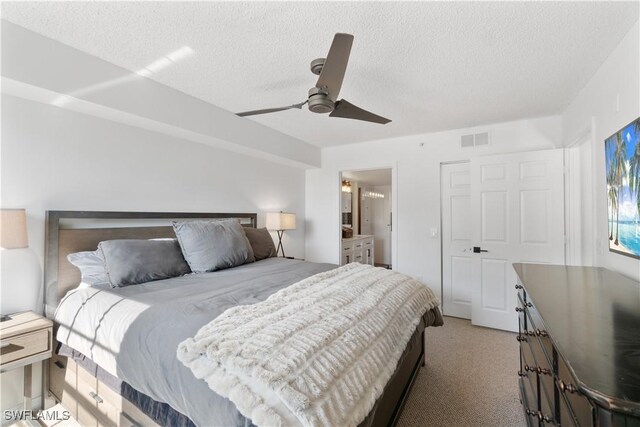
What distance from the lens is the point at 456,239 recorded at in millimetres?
3854

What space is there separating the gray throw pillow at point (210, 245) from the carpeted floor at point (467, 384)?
1.89 metres

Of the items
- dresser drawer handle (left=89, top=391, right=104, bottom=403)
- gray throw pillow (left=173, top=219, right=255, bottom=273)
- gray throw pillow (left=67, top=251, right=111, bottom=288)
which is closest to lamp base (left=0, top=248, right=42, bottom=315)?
gray throw pillow (left=67, top=251, right=111, bottom=288)

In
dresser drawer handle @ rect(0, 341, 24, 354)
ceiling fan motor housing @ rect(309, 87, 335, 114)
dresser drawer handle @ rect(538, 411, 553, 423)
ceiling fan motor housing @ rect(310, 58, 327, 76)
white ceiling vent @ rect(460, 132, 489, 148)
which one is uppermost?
ceiling fan motor housing @ rect(310, 58, 327, 76)

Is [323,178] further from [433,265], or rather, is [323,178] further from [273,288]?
[273,288]

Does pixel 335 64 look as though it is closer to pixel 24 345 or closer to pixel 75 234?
pixel 75 234

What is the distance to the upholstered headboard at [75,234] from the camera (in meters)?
2.11

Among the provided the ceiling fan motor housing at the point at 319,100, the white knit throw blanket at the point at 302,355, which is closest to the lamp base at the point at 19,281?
the white knit throw blanket at the point at 302,355

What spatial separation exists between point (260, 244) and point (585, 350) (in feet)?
9.54

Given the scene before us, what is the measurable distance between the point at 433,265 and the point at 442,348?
125cm

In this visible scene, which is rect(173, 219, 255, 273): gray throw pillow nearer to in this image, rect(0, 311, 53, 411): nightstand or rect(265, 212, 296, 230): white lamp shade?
rect(0, 311, 53, 411): nightstand

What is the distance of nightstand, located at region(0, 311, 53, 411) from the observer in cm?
168

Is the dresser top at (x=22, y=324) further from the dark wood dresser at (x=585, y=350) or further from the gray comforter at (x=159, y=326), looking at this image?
the dark wood dresser at (x=585, y=350)

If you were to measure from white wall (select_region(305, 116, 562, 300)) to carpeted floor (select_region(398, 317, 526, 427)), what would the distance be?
1.00 m

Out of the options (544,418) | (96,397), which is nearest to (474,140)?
(544,418)
